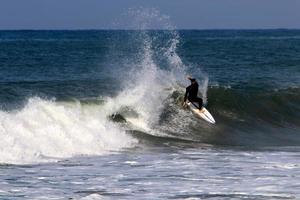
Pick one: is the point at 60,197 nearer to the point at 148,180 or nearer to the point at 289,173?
the point at 148,180

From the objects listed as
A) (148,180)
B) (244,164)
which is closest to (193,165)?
(244,164)

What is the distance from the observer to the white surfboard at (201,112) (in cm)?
2503

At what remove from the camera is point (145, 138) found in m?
21.4

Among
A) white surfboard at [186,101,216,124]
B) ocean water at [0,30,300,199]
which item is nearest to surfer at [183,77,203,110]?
white surfboard at [186,101,216,124]

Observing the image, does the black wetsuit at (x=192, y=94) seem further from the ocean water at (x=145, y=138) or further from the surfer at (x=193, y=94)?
the ocean water at (x=145, y=138)

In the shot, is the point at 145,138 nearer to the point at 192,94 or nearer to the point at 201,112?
the point at 192,94

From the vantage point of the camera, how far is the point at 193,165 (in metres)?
16.2

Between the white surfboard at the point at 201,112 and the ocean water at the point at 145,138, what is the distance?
0.17 meters

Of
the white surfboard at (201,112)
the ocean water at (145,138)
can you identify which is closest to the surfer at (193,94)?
the white surfboard at (201,112)

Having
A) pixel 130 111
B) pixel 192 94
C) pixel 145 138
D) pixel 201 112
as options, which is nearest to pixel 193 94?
pixel 192 94

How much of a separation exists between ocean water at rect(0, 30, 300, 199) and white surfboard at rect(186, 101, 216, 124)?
17 cm

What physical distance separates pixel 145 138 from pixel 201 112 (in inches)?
165

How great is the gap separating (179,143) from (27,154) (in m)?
5.30

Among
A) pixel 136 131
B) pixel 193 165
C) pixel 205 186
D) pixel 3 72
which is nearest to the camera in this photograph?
pixel 205 186
